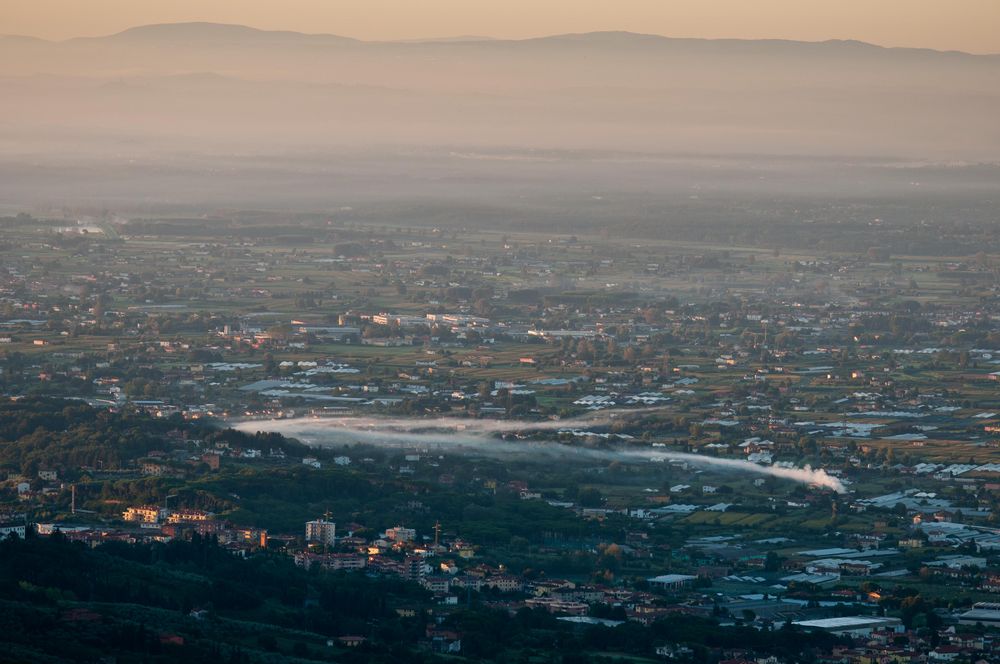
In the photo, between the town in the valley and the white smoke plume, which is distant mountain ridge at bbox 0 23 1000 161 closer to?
the town in the valley

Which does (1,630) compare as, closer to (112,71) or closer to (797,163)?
(797,163)

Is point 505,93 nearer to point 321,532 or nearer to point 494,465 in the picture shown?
point 494,465

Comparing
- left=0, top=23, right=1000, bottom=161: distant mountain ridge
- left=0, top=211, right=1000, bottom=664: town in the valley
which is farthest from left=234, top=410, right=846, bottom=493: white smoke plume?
left=0, top=23, right=1000, bottom=161: distant mountain ridge

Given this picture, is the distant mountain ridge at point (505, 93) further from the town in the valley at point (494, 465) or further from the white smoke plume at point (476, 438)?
the white smoke plume at point (476, 438)

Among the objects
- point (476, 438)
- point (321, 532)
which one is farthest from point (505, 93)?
point (321, 532)

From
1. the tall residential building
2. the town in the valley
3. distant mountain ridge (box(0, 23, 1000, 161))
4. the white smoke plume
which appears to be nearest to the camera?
the town in the valley

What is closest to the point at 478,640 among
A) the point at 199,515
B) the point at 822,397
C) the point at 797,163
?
the point at 199,515
